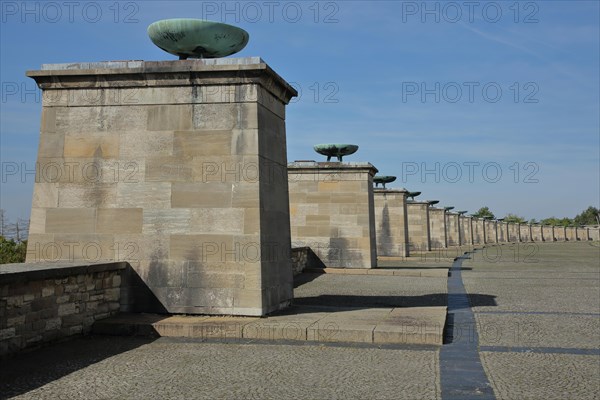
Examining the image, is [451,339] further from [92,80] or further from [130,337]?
[92,80]

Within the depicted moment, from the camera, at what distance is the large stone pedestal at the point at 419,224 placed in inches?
1443

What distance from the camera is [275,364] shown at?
6.04m

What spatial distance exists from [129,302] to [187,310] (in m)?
0.96

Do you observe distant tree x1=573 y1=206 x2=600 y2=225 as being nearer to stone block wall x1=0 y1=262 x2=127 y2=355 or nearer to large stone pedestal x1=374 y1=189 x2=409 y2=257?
large stone pedestal x1=374 y1=189 x2=409 y2=257

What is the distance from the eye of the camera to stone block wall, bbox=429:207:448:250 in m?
44.5

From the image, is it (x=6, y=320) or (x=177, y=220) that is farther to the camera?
(x=177, y=220)

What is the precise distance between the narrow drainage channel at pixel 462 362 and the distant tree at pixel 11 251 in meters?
14.1

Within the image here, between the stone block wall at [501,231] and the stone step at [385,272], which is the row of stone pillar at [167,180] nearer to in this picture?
the stone step at [385,272]

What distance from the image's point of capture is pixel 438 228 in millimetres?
45000

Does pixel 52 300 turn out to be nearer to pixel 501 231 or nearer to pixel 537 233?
pixel 501 231

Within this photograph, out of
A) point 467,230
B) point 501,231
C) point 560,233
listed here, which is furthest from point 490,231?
point 560,233

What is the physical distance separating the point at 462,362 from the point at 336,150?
16046 millimetres

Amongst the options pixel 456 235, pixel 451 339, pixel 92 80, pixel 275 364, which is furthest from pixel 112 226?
pixel 456 235

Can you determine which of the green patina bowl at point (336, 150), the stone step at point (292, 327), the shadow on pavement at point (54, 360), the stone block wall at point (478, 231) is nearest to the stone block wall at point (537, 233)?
the stone block wall at point (478, 231)
